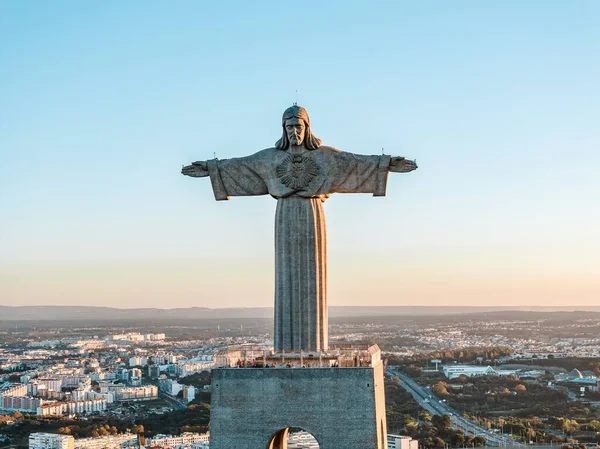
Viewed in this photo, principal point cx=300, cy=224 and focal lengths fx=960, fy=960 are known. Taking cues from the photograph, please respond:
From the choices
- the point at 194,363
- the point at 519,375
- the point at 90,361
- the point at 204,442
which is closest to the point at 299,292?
the point at 204,442

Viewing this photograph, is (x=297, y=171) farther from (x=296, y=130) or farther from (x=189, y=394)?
(x=189, y=394)

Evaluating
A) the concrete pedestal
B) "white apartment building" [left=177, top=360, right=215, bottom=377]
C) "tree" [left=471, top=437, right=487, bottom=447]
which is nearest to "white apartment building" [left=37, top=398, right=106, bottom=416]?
"white apartment building" [left=177, top=360, right=215, bottom=377]

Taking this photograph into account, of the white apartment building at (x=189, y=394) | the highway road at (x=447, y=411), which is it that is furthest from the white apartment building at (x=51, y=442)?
the white apartment building at (x=189, y=394)

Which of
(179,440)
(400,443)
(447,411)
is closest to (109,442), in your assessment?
(179,440)

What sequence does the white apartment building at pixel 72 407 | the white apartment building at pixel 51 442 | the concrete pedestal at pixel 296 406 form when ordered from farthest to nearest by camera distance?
the white apartment building at pixel 72 407 < the white apartment building at pixel 51 442 < the concrete pedestal at pixel 296 406

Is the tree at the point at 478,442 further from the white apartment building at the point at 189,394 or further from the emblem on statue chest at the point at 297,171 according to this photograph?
the emblem on statue chest at the point at 297,171

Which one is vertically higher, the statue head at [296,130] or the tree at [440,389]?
the statue head at [296,130]

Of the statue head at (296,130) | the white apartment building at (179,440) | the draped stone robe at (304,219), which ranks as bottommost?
the white apartment building at (179,440)
